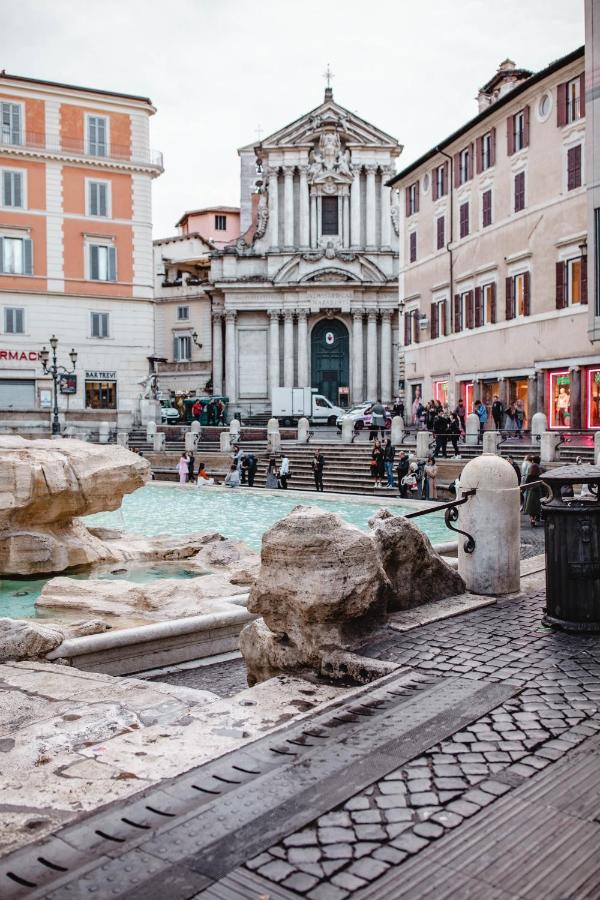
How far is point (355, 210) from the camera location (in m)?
55.4

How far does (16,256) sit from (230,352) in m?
15.8

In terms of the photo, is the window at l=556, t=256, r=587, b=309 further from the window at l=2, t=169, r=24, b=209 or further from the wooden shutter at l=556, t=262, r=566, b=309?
the window at l=2, t=169, r=24, b=209

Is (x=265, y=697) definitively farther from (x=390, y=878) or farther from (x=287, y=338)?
(x=287, y=338)

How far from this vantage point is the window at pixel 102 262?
44.6 meters

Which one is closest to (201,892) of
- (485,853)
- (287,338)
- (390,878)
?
(390,878)

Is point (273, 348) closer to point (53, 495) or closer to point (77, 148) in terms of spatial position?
point (77, 148)

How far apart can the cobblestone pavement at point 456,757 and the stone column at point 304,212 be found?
5090 cm

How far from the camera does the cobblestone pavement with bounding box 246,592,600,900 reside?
131 inches

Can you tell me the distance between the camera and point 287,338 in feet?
180

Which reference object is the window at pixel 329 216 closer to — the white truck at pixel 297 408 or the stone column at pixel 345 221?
the stone column at pixel 345 221

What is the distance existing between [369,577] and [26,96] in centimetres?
4326

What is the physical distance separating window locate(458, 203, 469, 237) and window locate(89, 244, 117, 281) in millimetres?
18836

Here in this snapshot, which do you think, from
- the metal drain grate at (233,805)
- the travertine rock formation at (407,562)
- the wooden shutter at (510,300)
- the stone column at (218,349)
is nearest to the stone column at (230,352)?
the stone column at (218,349)

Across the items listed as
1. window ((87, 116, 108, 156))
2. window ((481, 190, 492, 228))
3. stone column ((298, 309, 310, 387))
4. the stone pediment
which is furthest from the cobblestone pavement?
the stone pediment
